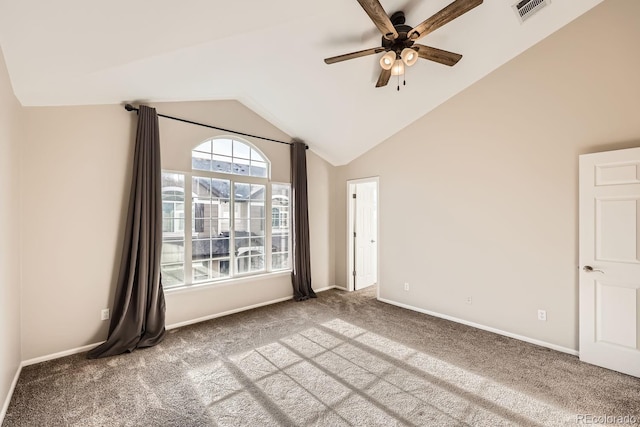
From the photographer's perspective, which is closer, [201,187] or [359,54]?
[359,54]

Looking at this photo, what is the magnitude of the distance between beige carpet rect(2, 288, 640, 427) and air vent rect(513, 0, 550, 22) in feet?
11.3

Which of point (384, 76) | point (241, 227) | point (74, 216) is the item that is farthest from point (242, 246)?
point (384, 76)

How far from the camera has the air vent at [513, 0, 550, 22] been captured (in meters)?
2.58

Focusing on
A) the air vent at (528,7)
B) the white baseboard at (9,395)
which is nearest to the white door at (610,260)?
the air vent at (528,7)

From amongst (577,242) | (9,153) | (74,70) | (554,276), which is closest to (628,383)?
(554,276)

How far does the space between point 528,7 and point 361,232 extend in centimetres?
386

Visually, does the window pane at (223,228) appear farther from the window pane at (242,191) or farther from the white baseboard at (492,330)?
the white baseboard at (492,330)

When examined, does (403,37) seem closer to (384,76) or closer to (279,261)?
(384,76)

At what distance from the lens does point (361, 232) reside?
5.44 m

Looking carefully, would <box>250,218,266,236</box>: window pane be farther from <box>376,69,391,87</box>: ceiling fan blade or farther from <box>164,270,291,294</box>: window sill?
<box>376,69,391,87</box>: ceiling fan blade

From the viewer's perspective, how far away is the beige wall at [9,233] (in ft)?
6.57

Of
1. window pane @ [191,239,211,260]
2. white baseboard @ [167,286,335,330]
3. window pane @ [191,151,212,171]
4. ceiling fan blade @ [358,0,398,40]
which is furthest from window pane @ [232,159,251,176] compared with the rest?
ceiling fan blade @ [358,0,398,40]

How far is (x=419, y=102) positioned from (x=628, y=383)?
3593mm

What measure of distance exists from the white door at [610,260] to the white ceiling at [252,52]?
5.38 feet
